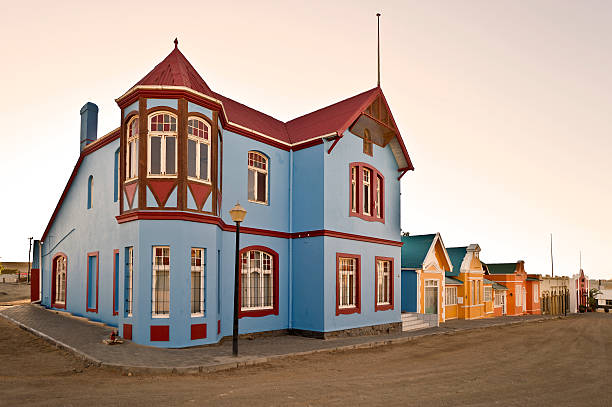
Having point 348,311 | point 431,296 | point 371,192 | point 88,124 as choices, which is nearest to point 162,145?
point 348,311

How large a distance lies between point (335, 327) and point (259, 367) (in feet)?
20.5

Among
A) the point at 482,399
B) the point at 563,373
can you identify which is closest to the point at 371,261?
the point at 563,373

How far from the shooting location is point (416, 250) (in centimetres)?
2848

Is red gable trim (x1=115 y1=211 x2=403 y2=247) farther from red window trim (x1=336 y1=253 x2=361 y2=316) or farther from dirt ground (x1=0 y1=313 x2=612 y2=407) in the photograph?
dirt ground (x1=0 y1=313 x2=612 y2=407)

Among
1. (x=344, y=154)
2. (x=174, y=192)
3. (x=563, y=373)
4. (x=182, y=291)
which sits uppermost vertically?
(x=344, y=154)

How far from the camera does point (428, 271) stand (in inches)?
1104

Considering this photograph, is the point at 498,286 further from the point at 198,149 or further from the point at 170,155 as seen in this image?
the point at 170,155

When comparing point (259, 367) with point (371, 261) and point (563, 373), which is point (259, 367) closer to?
point (563, 373)

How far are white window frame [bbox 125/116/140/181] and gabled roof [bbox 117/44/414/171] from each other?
2.80 ft

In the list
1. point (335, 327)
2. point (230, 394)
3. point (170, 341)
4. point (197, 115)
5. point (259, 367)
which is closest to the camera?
point (230, 394)

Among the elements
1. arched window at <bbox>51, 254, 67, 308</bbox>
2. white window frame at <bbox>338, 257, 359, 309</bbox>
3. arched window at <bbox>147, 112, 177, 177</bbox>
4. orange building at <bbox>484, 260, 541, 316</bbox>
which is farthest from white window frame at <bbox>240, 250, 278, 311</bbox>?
orange building at <bbox>484, 260, 541, 316</bbox>

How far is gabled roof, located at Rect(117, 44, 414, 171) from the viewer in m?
14.3

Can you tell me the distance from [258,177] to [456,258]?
880 inches

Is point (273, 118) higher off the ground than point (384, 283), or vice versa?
point (273, 118)
